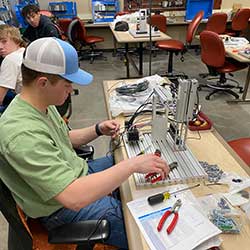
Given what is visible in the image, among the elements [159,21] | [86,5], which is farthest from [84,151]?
[86,5]

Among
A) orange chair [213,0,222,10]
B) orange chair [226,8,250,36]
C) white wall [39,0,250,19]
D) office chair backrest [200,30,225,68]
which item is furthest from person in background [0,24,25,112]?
orange chair [213,0,222,10]

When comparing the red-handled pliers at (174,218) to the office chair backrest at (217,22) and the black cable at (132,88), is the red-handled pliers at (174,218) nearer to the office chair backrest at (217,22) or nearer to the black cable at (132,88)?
the black cable at (132,88)

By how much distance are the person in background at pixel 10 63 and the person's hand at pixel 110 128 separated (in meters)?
0.91

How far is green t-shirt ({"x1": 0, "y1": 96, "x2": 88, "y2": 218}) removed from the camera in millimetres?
842

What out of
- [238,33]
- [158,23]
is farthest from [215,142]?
[238,33]

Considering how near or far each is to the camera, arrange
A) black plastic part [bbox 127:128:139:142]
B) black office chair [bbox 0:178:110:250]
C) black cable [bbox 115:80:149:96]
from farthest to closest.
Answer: black cable [bbox 115:80:149:96], black plastic part [bbox 127:128:139:142], black office chair [bbox 0:178:110:250]

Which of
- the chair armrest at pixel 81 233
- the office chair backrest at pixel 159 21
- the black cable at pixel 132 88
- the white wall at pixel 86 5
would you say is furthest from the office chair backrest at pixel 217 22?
the chair armrest at pixel 81 233

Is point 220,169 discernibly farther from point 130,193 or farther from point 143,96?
point 143,96

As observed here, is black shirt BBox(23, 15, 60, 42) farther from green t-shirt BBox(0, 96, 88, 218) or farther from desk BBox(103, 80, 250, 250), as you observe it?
green t-shirt BBox(0, 96, 88, 218)

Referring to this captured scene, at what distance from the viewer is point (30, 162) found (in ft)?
2.74

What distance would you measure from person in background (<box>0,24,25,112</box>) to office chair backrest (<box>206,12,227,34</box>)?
3910 millimetres

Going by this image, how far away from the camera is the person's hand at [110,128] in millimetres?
1382

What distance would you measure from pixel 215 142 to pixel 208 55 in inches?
94.5

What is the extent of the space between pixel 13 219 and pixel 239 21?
5.53m
